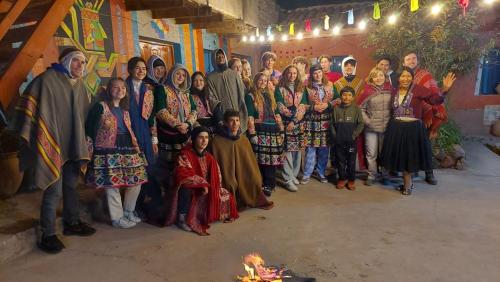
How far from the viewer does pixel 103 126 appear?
3551 millimetres

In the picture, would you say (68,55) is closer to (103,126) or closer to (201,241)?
(103,126)

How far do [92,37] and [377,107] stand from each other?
432cm

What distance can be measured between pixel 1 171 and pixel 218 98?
2.69m

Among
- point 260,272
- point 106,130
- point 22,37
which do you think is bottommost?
point 260,272

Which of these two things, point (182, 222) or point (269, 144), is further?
point (269, 144)

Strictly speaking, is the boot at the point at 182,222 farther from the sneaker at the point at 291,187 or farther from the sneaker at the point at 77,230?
the sneaker at the point at 291,187

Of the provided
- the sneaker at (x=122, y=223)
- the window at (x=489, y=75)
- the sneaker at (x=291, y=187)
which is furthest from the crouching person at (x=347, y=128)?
the window at (x=489, y=75)

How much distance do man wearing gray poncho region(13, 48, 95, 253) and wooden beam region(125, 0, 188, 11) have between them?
275cm

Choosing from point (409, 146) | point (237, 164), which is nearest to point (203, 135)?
point (237, 164)

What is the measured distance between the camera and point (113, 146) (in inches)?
143

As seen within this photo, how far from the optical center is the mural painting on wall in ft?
16.0

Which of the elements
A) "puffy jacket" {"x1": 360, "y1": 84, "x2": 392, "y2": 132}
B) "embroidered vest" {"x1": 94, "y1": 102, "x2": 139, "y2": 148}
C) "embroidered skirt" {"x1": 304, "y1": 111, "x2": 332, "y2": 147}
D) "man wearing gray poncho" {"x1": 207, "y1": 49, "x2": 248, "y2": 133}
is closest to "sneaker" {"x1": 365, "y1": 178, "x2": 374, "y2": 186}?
"puffy jacket" {"x1": 360, "y1": 84, "x2": 392, "y2": 132}

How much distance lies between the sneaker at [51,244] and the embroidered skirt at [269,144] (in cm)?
256

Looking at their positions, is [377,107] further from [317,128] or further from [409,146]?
[317,128]
